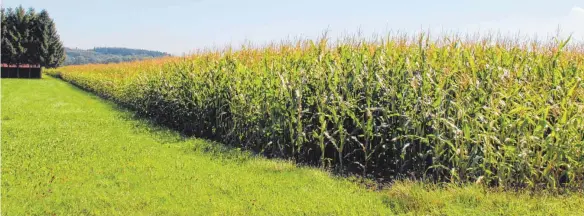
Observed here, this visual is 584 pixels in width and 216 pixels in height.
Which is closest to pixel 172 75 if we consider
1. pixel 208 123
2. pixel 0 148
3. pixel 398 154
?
pixel 208 123

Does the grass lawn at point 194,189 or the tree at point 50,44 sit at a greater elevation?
the tree at point 50,44

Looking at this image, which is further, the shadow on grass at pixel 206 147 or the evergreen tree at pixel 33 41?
the evergreen tree at pixel 33 41

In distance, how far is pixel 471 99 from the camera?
6.73 m

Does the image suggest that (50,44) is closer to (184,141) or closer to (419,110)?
(184,141)

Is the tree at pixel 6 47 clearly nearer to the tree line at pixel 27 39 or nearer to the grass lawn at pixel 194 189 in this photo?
the tree line at pixel 27 39

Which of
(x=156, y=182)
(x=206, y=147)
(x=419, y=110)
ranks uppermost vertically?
(x=419, y=110)

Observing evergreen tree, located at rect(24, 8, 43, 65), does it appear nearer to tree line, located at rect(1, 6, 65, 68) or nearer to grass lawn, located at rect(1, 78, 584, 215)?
tree line, located at rect(1, 6, 65, 68)

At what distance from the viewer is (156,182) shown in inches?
267

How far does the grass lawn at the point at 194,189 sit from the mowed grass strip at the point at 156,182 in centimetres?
1

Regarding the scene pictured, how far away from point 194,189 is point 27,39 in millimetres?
58284

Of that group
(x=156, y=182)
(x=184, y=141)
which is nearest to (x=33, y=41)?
(x=184, y=141)

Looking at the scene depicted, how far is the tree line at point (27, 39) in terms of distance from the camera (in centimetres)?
5266

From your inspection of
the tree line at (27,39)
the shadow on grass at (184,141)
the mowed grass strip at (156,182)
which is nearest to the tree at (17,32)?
the tree line at (27,39)

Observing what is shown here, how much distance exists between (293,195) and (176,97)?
8216 millimetres
